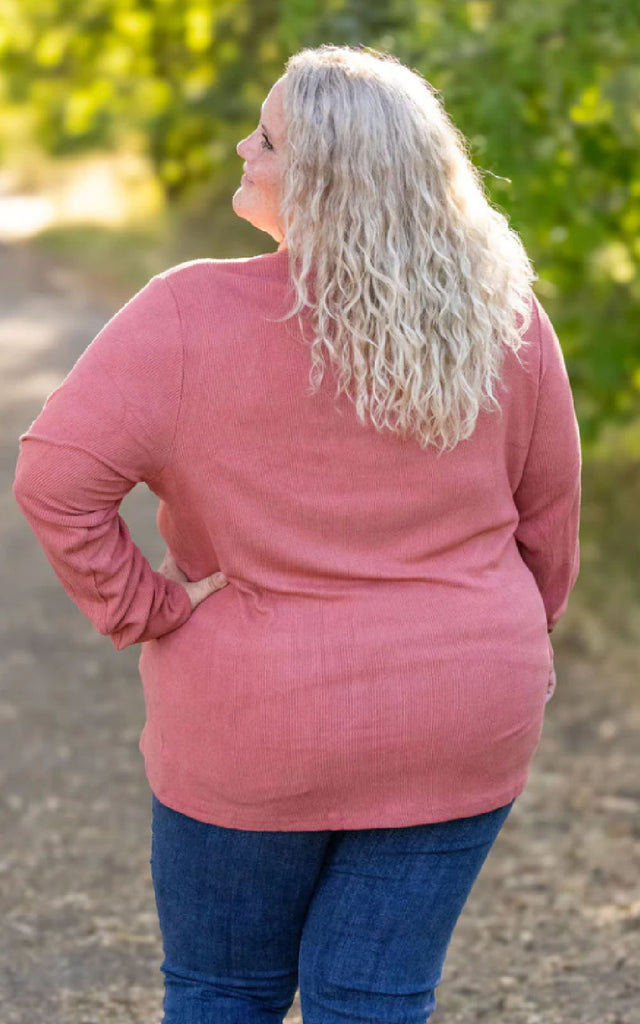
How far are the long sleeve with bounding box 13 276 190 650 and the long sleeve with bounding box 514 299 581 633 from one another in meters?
0.53

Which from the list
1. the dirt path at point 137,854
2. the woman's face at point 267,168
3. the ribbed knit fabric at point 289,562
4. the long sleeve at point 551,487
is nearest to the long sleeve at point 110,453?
the ribbed knit fabric at point 289,562

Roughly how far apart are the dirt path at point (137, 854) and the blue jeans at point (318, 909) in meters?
1.25

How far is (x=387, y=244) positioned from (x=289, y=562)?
43 centimetres

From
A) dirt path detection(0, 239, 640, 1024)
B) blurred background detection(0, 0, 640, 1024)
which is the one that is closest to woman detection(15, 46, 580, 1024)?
blurred background detection(0, 0, 640, 1024)

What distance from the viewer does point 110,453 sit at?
6.06 feet

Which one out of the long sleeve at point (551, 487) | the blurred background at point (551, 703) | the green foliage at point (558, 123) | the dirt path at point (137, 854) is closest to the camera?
the long sleeve at point (551, 487)

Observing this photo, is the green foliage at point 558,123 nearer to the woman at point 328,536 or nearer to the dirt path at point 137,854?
the woman at point 328,536

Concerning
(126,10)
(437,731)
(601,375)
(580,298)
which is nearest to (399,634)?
(437,731)

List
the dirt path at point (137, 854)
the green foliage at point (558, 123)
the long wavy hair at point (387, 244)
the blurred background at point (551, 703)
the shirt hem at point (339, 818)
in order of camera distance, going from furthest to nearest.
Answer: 1. the green foliage at point (558, 123)
2. the blurred background at point (551, 703)
3. the dirt path at point (137, 854)
4. the shirt hem at point (339, 818)
5. the long wavy hair at point (387, 244)

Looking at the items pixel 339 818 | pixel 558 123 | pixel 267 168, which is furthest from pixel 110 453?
pixel 558 123

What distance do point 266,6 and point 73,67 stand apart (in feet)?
12.1

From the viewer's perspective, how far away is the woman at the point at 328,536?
1809mm

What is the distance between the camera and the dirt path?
3342mm

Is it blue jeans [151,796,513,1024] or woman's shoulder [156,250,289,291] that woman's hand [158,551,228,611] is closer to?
blue jeans [151,796,513,1024]
